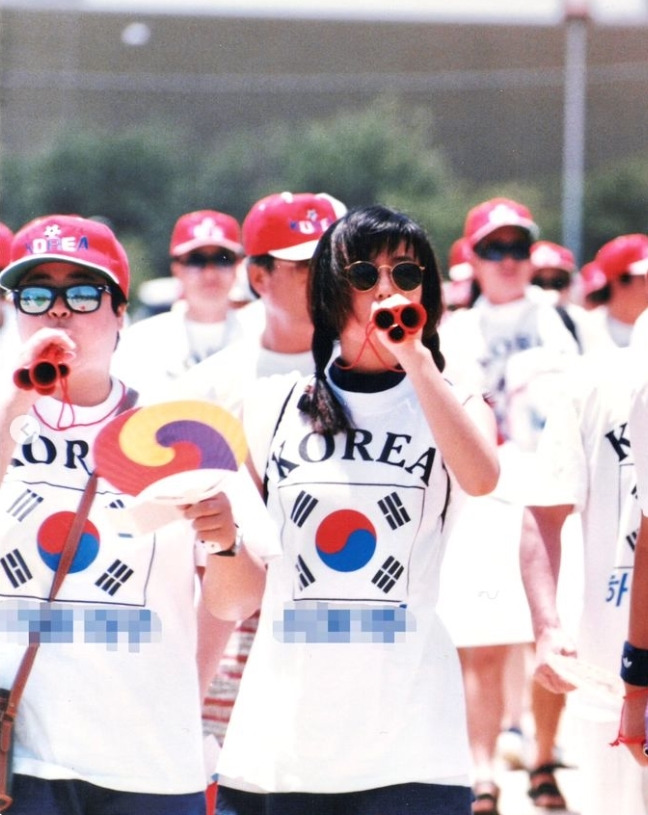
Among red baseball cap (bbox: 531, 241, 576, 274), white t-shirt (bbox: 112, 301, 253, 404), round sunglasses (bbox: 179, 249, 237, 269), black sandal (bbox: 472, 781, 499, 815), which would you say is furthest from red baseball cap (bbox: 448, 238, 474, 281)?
black sandal (bbox: 472, 781, 499, 815)

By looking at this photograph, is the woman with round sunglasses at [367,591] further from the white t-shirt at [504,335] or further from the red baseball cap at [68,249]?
the white t-shirt at [504,335]

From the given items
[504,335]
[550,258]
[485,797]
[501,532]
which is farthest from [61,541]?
[550,258]

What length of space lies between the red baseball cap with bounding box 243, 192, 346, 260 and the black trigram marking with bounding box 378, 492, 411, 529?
6.68 ft

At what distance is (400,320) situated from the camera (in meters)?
3.63

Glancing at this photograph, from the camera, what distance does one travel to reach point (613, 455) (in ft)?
15.0

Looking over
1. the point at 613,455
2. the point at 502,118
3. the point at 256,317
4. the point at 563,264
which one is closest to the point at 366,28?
the point at 502,118

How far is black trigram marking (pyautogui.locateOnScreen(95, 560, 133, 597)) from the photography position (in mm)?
3736

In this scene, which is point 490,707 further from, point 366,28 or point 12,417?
point 366,28

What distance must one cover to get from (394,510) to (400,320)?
421mm

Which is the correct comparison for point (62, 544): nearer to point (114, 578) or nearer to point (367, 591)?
point (114, 578)

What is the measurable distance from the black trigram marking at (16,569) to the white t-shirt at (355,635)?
0.53 m

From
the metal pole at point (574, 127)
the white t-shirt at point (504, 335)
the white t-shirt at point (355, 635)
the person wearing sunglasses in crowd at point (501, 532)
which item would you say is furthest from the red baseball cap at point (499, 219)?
the metal pole at point (574, 127)

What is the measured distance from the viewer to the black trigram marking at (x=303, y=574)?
147 inches

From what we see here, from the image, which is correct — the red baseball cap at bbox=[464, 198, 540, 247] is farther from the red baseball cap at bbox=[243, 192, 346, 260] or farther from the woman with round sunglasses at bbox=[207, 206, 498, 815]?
the woman with round sunglasses at bbox=[207, 206, 498, 815]
